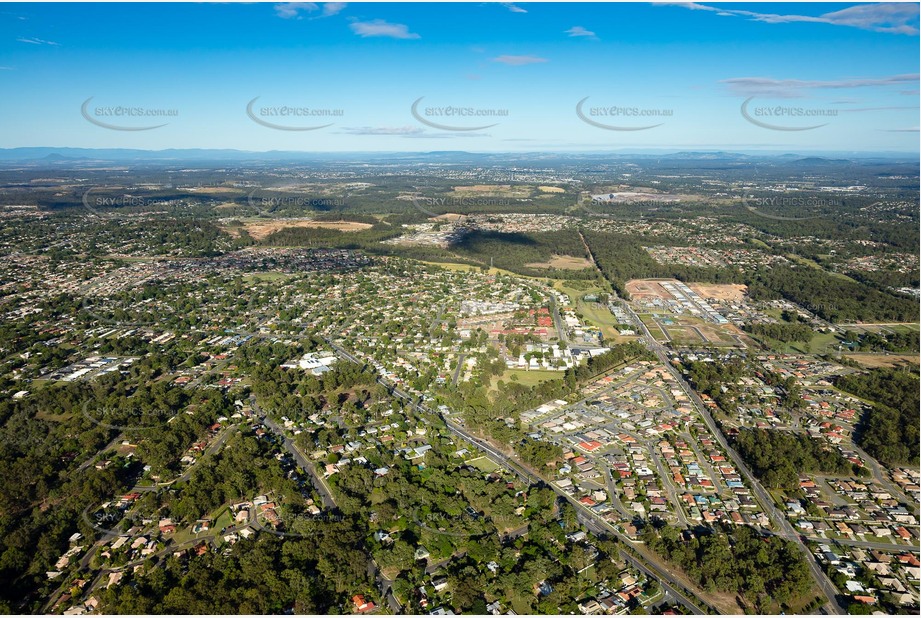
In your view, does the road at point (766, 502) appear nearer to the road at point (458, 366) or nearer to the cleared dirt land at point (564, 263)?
the road at point (458, 366)

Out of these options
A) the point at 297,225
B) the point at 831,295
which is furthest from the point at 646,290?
the point at 297,225

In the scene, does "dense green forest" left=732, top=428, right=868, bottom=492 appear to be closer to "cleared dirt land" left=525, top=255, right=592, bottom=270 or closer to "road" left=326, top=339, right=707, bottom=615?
"road" left=326, top=339, right=707, bottom=615

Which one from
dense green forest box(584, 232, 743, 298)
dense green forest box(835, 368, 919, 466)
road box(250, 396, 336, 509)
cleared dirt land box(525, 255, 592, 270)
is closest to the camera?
road box(250, 396, 336, 509)

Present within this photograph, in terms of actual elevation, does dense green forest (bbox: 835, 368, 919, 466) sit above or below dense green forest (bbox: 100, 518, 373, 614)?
below

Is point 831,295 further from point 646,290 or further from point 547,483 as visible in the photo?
point 547,483
